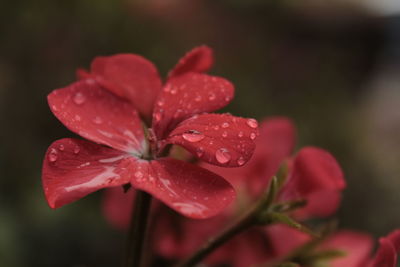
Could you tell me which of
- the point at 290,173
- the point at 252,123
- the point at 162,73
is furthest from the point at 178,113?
the point at 162,73

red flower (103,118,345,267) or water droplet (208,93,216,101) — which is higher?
water droplet (208,93,216,101)

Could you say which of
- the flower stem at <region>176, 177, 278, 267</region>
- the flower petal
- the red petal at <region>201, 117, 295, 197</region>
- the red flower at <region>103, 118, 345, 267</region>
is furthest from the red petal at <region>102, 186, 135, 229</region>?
the flower petal

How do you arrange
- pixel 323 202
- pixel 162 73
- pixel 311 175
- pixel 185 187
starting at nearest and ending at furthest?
1. pixel 185 187
2. pixel 311 175
3. pixel 323 202
4. pixel 162 73

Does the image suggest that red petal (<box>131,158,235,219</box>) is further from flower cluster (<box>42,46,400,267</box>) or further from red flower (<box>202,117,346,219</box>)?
red flower (<box>202,117,346,219</box>)

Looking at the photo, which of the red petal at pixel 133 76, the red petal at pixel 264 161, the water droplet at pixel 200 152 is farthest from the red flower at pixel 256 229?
the water droplet at pixel 200 152

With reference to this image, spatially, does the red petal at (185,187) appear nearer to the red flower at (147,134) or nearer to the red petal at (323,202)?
the red flower at (147,134)

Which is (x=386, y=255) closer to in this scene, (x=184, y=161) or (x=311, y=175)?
(x=311, y=175)
